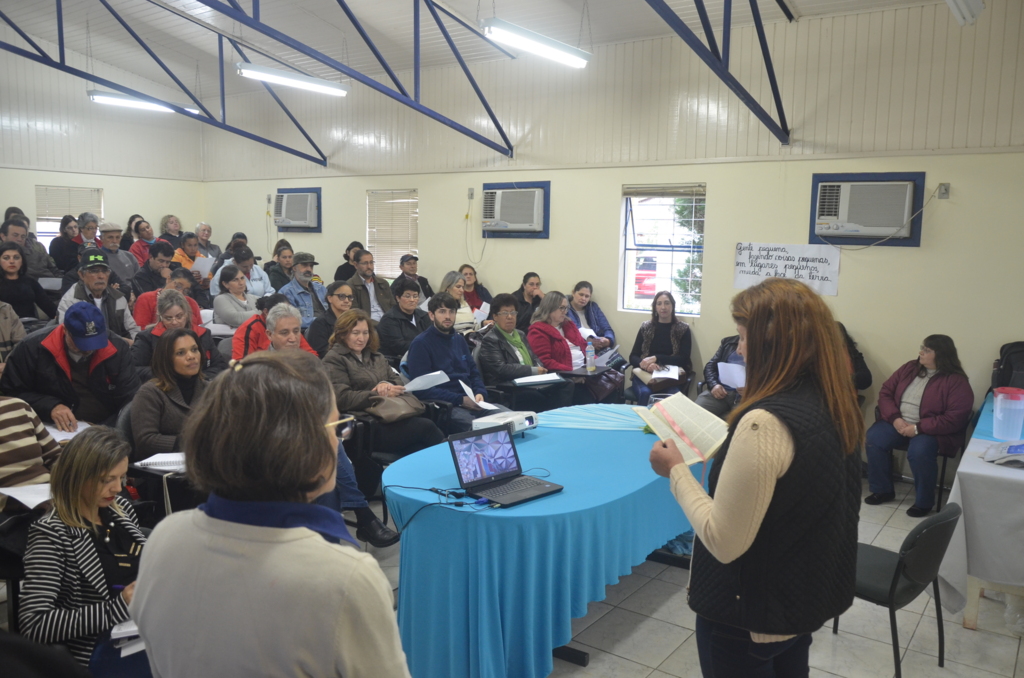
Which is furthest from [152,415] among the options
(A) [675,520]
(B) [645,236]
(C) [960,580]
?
(B) [645,236]

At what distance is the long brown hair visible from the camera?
5.07 ft

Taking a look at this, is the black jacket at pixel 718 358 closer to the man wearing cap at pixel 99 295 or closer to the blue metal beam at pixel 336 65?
the blue metal beam at pixel 336 65

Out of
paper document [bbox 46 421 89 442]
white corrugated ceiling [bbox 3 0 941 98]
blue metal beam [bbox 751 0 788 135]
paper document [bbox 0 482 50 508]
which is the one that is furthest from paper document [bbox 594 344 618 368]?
paper document [bbox 0 482 50 508]

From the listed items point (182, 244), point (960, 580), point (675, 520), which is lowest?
point (960, 580)

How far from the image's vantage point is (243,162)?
10.3 m

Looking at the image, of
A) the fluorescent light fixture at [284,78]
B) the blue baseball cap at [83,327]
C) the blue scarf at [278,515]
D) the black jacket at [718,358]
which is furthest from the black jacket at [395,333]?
the blue scarf at [278,515]

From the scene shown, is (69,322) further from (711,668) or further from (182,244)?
(182,244)

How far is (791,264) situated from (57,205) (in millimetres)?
8696

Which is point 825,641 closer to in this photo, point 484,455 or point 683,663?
point 683,663

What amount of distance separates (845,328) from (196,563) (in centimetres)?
590

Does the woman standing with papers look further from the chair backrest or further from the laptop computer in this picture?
the chair backrest

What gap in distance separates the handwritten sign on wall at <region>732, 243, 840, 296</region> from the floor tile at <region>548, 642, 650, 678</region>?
3.90 m

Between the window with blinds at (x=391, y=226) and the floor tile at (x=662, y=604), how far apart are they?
5.88 m

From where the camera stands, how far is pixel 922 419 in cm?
508
